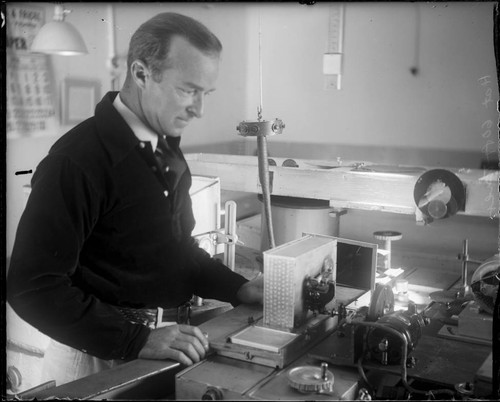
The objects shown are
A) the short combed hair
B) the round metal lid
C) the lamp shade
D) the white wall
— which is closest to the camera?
the round metal lid

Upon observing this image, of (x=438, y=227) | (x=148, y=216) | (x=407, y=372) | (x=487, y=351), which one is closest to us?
(x=407, y=372)

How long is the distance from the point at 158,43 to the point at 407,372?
3.32ft

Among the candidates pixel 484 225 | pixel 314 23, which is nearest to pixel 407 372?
pixel 484 225

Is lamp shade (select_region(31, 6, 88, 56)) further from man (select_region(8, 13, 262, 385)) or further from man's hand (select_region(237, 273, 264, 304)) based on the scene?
man's hand (select_region(237, 273, 264, 304))

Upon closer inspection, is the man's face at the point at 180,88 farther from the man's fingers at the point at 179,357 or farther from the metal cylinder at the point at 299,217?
the metal cylinder at the point at 299,217

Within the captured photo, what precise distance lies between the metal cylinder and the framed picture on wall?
923 mm

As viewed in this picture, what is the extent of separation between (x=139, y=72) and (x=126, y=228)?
0.42 meters

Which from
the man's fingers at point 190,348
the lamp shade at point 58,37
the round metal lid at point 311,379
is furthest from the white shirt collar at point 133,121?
the round metal lid at point 311,379

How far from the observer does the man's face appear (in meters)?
1.44

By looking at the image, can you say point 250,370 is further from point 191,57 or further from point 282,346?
point 191,57

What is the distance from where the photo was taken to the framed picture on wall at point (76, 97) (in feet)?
7.77

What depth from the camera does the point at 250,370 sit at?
1.26 metres

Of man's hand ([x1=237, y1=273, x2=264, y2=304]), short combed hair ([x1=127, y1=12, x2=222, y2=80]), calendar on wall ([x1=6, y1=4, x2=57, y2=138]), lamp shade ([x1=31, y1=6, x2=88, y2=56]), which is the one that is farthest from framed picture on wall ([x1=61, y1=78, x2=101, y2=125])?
man's hand ([x1=237, y1=273, x2=264, y2=304])

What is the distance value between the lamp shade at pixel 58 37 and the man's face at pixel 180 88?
55cm
